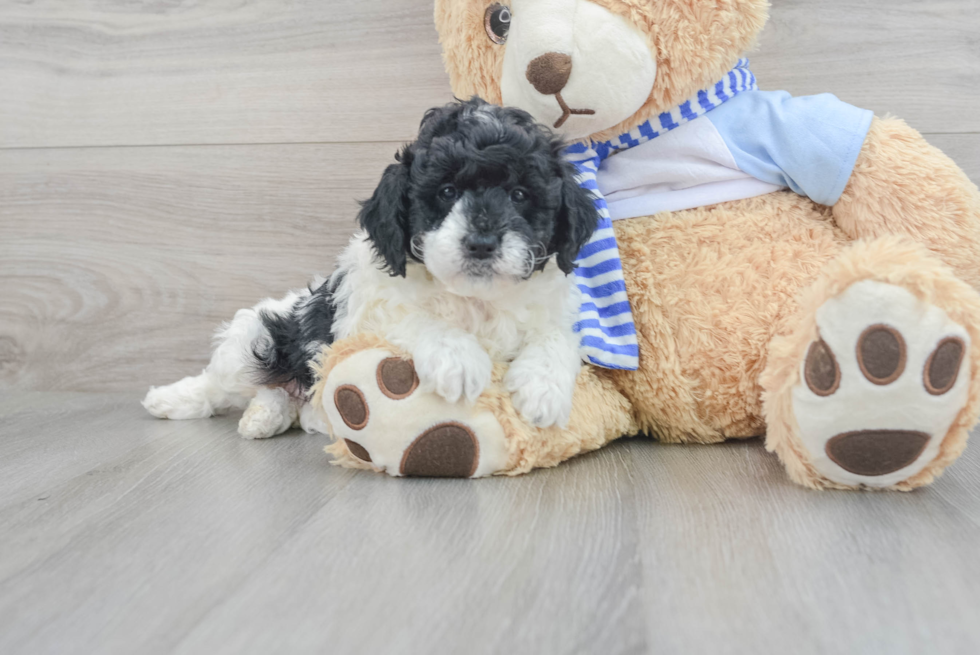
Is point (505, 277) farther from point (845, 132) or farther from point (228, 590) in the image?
Answer: point (845, 132)

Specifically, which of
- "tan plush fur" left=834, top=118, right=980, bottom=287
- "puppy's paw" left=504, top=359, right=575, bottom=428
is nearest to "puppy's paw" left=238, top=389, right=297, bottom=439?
"puppy's paw" left=504, top=359, right=575, bottom=428

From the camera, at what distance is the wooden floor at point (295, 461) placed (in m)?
0.76

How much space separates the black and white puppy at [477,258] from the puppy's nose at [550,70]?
0.08m

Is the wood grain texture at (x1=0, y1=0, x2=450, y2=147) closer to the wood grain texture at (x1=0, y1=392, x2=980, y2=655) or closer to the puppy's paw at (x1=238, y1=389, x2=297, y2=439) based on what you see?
the puppy's paw at (x1=238, y1=389, x2=297, y2=439)

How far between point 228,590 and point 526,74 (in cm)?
89

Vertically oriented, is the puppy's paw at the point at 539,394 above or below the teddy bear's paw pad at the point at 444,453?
above

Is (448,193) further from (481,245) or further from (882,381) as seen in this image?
(882,381)

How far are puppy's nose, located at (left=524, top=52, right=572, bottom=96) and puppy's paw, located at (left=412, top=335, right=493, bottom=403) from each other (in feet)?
1.48

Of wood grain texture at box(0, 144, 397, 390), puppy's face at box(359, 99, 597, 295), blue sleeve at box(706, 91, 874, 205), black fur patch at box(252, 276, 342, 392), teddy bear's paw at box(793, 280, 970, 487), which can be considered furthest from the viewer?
wood grain texture at box(0, 144, 397, 390)

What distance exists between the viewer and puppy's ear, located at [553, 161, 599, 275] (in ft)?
3.81

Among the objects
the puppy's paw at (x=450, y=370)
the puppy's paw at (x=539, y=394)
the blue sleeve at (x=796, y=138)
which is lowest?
the puppy's paw at (x=539, y=394)

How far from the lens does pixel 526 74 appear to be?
1.24 m

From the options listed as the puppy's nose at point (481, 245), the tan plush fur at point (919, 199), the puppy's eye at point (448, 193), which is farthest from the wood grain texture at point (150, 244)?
the tan plush fur at point (919, 199)

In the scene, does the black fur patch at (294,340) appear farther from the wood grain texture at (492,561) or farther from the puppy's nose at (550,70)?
the puppy's nose at (550,70)
